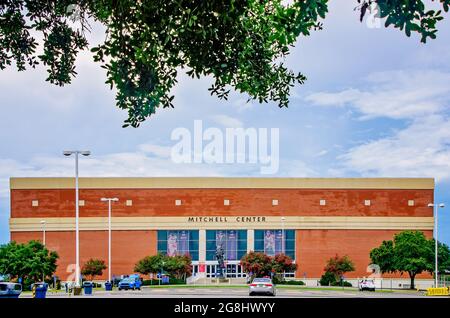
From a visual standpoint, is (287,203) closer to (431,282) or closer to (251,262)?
(251,262)

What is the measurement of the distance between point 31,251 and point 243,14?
5806 cm

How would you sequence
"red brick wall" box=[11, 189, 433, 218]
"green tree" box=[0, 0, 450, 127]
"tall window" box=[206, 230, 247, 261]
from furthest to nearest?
"tall window" box=[206, 230, 247, 261], "red brick wall" box=[11, 189, 433, 218], "green tree" box=[0, 0, 450, 127]

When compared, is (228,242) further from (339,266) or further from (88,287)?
(88,287)

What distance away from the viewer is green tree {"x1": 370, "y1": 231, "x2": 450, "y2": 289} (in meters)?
65.8

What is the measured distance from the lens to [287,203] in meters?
86.9

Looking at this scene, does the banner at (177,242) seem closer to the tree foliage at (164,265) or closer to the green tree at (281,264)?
the tree foliage at (164,265)

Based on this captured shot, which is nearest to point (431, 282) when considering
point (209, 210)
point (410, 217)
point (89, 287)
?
point (410, 217)

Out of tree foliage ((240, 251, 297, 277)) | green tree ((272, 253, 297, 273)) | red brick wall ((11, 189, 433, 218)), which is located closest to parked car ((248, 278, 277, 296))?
green tree ((272, 253, 297, 273))

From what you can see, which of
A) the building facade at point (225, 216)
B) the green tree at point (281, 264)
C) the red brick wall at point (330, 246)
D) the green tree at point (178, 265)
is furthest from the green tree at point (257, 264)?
the red brick wall at point (330, 246)

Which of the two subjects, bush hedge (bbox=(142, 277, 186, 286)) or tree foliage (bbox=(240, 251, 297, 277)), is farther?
tree foliage (bbox=(240, 251, 297, 277))

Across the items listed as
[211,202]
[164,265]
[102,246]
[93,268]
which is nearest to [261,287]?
[164,265]

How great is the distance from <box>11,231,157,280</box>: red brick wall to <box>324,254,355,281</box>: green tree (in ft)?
75.2

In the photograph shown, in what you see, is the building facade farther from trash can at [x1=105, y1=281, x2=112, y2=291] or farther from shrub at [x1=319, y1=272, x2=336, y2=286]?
trash can at [x1=105, y1=281, x2=112, y2=291]
